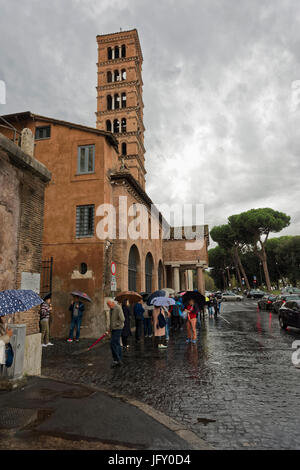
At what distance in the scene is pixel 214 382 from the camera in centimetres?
603

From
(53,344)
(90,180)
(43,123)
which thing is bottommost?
(53,344)

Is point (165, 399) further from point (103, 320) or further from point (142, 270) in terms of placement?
point (142, 270)

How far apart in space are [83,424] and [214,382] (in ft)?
10.0

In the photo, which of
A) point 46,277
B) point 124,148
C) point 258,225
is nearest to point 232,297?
point 258,225

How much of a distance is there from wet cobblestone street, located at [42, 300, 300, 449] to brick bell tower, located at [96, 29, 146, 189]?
31659 millimetres

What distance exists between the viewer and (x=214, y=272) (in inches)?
→ 3740

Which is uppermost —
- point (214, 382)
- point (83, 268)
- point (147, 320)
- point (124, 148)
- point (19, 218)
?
point (124, 148)

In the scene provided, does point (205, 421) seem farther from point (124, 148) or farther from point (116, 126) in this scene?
point (116, 126)

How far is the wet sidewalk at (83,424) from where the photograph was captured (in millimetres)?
3455

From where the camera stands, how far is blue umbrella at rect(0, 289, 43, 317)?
4719mm

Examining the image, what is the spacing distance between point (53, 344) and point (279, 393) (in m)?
8.70

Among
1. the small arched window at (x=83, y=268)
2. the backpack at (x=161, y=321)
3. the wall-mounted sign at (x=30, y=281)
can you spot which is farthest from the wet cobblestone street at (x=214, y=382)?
the small arched window at (x=83, y=268)

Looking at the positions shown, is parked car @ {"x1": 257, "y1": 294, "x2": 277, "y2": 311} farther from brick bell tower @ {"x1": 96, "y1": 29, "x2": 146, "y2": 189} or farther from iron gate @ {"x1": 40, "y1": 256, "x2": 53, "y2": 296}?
brick bell tower @ {"x1": 96, "y1": 29, "x2": 146, "y2": 189}
